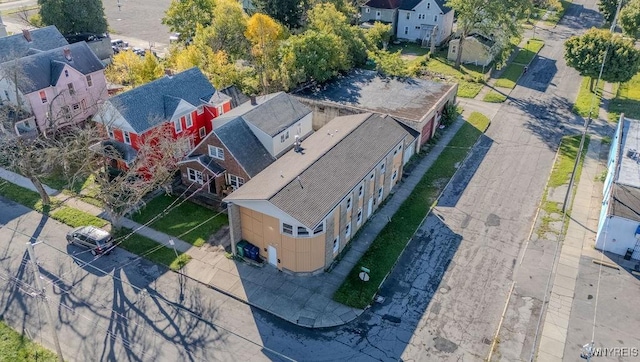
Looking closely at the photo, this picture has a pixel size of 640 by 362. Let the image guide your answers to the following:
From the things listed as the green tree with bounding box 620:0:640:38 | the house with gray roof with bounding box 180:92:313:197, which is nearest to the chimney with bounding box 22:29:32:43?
the house with gray roof with bounding box 180:92:313:197

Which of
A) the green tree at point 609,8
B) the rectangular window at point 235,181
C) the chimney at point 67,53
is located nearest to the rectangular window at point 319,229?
the rectangular window at point 235,181

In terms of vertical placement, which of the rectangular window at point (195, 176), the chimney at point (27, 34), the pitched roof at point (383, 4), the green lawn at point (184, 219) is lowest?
the green lawn at point (184, 219)

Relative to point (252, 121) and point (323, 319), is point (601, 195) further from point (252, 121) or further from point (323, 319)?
point (252, 121)

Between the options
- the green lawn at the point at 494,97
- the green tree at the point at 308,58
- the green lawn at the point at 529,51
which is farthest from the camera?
Result: the green lawn at the point at 529,51

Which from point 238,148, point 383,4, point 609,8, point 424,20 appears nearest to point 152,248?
point 238,148

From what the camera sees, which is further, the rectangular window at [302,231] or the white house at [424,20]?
the white house at [424,20]

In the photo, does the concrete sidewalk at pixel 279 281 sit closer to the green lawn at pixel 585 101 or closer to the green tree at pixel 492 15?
the green lawn at pixel 585 101

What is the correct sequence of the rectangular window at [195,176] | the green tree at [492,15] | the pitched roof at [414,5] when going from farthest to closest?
the pitched roof at [414,5], the green tree at [492,15], the rectangular window at [195,176]
